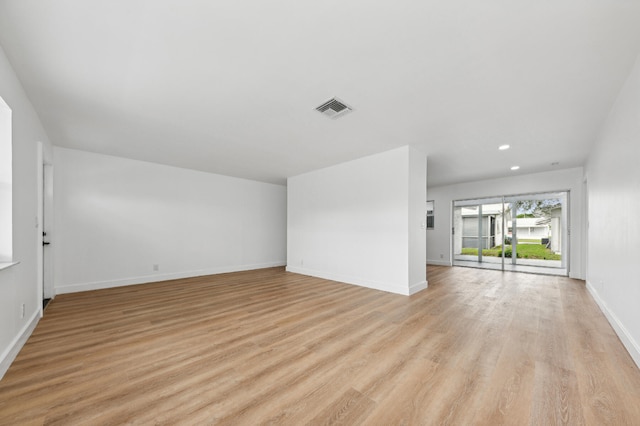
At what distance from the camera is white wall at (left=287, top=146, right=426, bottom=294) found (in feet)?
14.9

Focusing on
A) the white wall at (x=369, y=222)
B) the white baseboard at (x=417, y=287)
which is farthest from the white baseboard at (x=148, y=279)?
the white baseboard at (x=417, y=287)

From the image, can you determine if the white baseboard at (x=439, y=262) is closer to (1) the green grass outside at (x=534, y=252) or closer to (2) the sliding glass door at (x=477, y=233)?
(2) the sliding glass door at (x=477, y=233)

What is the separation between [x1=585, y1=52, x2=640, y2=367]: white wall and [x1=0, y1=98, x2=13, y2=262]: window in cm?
549

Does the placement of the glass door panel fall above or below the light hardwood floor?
above

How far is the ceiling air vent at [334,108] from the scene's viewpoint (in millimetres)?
2904

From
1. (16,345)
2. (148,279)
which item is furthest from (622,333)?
(148,279)

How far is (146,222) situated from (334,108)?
4.90 metres

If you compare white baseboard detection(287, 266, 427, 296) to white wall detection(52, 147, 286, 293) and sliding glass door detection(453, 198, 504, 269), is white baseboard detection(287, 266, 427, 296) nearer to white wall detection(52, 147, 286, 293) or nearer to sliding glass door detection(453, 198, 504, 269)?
white wall detection(52, 147, 286, 293)

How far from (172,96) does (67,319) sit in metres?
3.12

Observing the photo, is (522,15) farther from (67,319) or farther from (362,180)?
(67,319)

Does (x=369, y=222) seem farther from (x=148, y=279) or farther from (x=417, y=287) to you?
(x=148, y=279)

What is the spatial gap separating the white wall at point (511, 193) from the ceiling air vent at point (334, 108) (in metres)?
6.14

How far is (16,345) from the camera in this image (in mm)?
2314

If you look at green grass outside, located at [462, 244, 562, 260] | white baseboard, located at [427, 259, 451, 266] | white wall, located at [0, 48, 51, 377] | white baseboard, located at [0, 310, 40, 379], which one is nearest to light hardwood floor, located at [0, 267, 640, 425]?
white baseboard, located at [0, 310, 40, 379]
